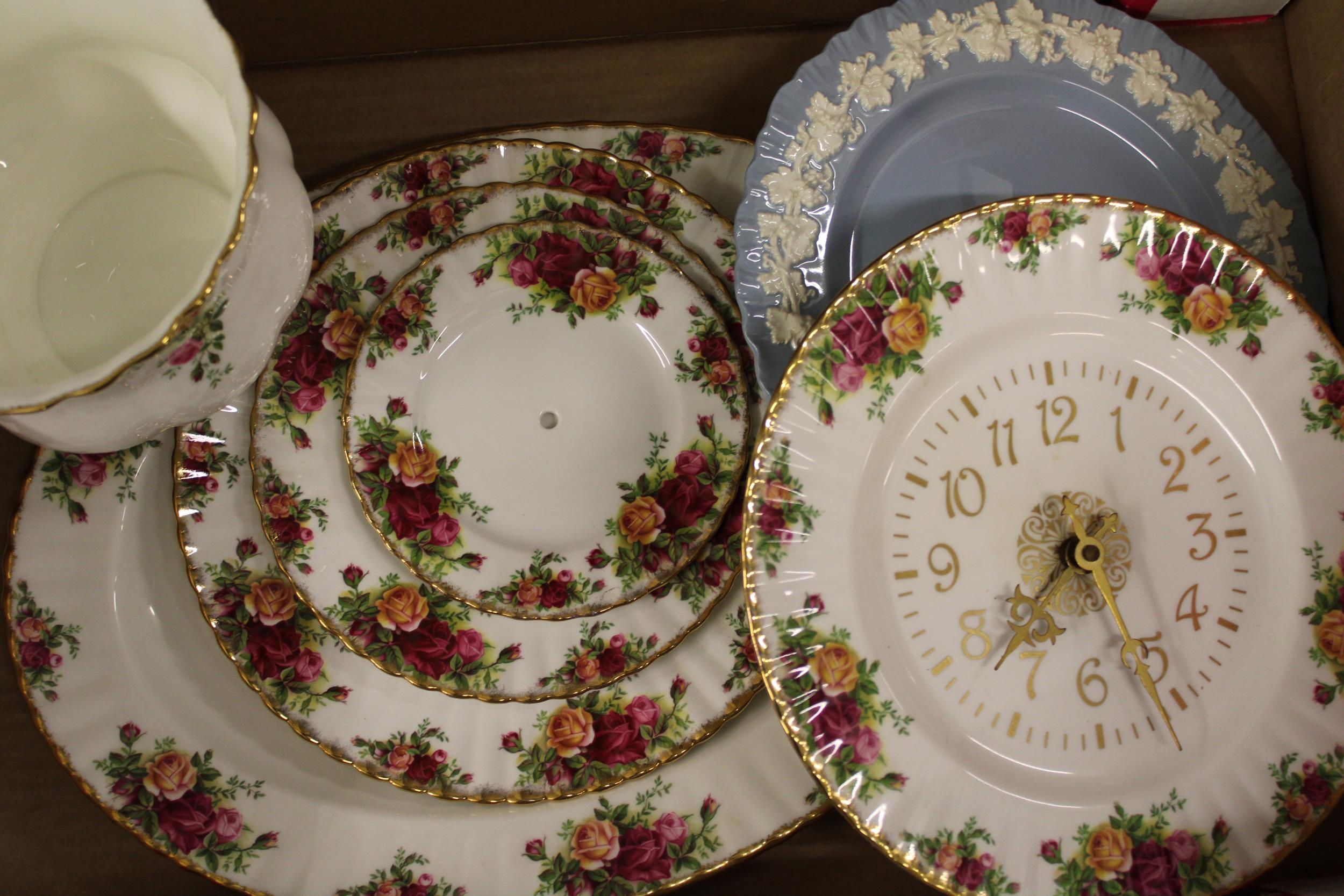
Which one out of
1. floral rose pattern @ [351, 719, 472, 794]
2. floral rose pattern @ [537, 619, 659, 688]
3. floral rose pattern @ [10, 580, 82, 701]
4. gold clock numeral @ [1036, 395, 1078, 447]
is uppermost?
gold clock numeral @ [1036, 395, 1078, 447]

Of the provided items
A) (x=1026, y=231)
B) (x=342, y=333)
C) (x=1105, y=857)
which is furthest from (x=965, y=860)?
(x=342, y=333)

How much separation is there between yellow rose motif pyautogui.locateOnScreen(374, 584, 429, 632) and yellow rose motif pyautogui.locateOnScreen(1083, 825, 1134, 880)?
52cm

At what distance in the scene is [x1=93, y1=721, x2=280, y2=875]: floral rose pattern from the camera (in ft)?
2.37

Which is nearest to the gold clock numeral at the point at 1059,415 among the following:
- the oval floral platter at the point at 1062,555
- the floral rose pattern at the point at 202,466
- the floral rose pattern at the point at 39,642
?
the oval floral platter at the point at 1062,555

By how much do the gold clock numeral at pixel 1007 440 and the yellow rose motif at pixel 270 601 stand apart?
1.91 feet

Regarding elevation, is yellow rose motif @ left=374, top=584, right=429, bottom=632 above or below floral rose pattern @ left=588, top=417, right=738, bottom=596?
below

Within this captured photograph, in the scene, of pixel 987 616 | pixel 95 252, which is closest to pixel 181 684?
pixel 95 252

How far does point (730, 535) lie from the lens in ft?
2.37

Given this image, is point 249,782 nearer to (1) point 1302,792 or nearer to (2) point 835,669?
(2) point 835,669

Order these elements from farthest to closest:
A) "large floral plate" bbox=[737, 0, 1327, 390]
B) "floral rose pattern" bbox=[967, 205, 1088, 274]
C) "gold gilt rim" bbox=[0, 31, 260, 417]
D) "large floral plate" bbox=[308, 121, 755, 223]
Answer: "large floral plate" bbox=[308, 121, 755, 223] < "large floral plate" bbox=[737, 0, 1327, 390] < "floral rose pattern" bbox=[967, 205, 1088, 274] < "gold gilt rim" bbox=[0, 31, 260, 417]

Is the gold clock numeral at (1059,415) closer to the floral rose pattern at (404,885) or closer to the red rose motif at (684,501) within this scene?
the red rose motif at (684,501)

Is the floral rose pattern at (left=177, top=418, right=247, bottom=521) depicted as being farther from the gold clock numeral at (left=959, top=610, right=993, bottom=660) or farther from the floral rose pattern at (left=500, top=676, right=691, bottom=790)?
the gold clock numeral at (left=959, top=610, right=993, bottom=660)

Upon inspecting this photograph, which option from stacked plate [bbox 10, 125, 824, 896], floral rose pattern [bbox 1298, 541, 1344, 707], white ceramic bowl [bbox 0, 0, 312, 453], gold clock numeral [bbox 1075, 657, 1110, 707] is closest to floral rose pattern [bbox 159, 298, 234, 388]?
white ceramic bowl [bbox 0, 0, 312, 453]

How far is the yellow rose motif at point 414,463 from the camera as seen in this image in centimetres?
72
